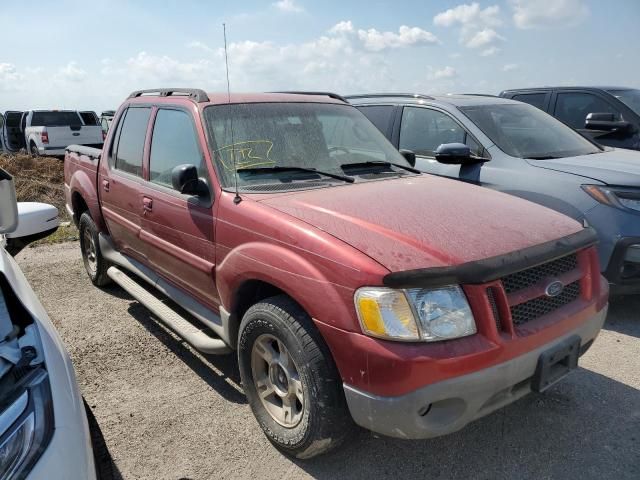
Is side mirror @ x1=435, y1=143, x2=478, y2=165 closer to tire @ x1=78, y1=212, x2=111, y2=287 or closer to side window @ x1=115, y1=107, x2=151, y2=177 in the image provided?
side window @ x1=115, y1=107, x2=151, y2=177

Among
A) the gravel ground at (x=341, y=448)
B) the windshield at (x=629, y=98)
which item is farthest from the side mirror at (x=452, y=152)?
the windshield at (x=629, y=98)

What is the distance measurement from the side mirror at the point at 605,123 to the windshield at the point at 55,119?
1450cm

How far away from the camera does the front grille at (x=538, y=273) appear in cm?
233

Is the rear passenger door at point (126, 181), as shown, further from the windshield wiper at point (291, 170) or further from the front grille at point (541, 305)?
the front grille at point (541, 305)

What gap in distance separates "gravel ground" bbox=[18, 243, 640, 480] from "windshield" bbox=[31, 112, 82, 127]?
14.1m

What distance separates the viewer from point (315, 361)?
91.1 inches

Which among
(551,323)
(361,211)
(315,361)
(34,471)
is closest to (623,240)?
(551,323)

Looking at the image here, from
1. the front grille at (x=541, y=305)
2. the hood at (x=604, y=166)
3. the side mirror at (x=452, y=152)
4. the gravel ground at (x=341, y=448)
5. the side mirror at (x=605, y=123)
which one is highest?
the side mirror at (x=605, y=123)

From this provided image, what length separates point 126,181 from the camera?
415 cm

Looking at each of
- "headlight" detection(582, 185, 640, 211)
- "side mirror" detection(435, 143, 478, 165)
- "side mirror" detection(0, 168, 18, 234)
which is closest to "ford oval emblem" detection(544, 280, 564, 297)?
"headlight" detection(582, 185, 640, 211)

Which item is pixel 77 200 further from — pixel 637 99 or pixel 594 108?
pixel 637 99

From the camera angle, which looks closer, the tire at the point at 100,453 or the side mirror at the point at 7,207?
the tire at the point at 100,453

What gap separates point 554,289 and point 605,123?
17.7 ft

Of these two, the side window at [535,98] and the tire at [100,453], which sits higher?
the side window at [535,98]
